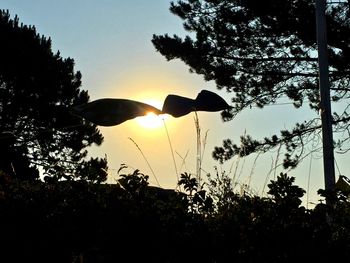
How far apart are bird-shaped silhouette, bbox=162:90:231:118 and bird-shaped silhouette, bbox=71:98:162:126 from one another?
0.51 feet

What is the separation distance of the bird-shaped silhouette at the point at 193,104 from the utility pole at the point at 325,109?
154 inches

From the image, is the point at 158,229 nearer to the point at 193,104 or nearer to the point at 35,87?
the point at 193,104

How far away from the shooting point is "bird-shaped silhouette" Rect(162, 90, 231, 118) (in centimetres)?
528

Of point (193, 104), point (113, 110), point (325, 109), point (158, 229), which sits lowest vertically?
point (158, 229)

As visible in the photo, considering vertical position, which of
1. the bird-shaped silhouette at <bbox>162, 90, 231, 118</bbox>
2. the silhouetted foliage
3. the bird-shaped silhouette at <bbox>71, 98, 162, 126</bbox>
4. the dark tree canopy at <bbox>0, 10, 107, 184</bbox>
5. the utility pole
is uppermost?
the dark tree canopy at <bbox>0, 10, 107, 184</bbox>

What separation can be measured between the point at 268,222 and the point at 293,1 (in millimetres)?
12612

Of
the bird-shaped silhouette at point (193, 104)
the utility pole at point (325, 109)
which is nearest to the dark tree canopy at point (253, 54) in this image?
the utility pole at point (325, 109)

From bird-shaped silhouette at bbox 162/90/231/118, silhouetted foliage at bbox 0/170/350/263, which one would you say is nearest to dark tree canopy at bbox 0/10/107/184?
bird-shaped silhouette at bbox 162/90/231/118

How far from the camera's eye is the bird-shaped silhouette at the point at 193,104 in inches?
208

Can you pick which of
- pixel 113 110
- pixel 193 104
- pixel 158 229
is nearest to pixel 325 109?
pixel 193 104

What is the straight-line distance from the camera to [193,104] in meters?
5.34

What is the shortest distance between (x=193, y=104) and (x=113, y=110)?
0.71 metres

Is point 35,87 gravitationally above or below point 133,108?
above

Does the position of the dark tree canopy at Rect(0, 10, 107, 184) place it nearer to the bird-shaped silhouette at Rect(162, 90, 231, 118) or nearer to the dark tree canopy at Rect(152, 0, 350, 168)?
the dark tree canopy at Rect(152, 0, 350, 168)
